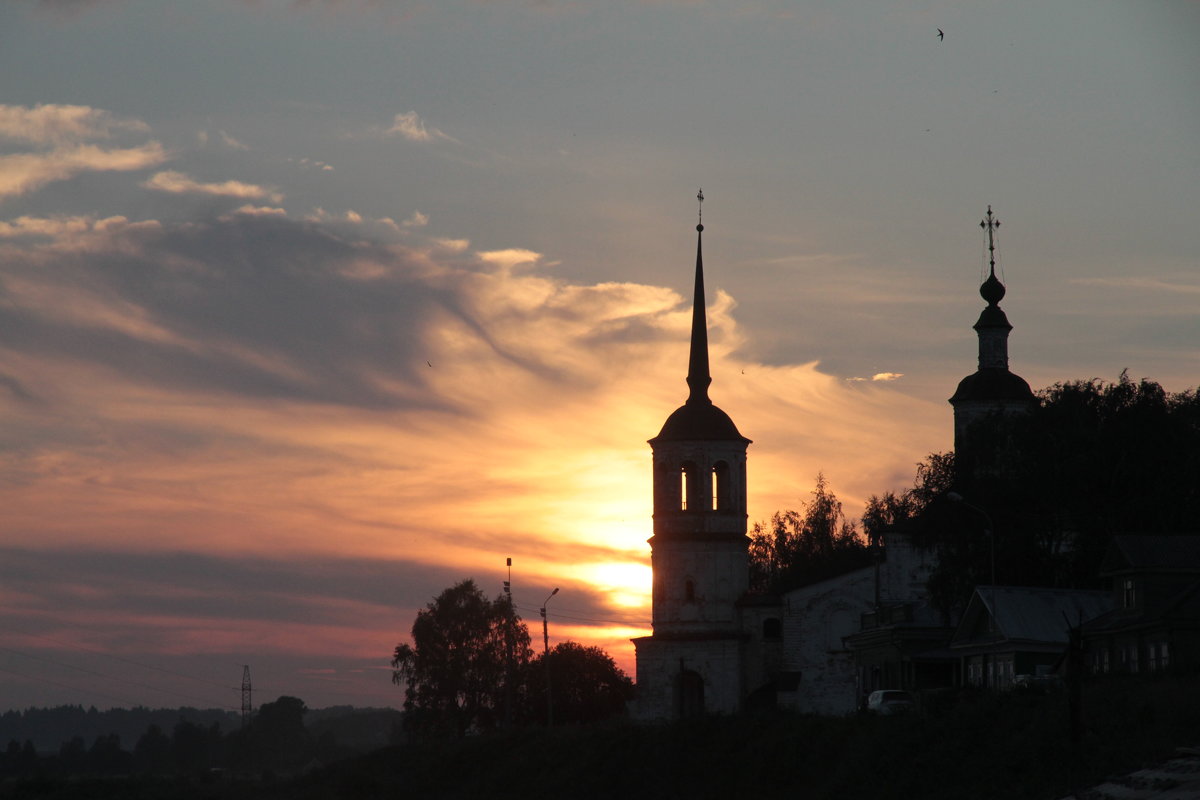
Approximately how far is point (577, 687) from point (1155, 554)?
5180 centimetres

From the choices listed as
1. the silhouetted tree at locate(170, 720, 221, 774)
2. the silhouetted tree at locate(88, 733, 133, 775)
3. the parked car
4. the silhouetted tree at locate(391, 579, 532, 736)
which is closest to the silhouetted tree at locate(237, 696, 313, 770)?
the silhouetted tree at locate(170, 720, 221, 774)

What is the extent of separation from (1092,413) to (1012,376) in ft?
53.2

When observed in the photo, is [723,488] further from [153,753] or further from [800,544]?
[153,753]

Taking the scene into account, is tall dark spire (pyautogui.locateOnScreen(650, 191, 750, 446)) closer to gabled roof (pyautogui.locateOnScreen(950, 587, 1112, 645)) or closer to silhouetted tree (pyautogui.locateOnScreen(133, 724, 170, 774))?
gabled roof (pyautogui.locateOnScreen(950, 587, 1112, 645))

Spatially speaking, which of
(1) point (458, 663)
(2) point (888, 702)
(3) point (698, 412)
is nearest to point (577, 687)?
(1) point (458, 663)

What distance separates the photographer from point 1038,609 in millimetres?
53438

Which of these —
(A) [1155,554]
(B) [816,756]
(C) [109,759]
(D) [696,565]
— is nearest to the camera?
(A) [1155,554]

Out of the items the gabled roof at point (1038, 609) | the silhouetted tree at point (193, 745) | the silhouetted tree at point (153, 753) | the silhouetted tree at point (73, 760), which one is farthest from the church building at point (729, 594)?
the silhouetted tree at point (193, 745)

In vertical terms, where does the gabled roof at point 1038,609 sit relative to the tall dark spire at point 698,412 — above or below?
below

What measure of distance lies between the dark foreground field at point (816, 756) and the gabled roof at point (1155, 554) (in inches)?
294

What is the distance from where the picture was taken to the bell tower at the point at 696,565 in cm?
7806

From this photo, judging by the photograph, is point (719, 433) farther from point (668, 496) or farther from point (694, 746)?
point (694, 746)

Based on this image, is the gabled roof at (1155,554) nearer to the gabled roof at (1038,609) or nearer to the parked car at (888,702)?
the gabled roof at (1038,609)

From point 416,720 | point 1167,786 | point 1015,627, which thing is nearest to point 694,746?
point 1015,627
